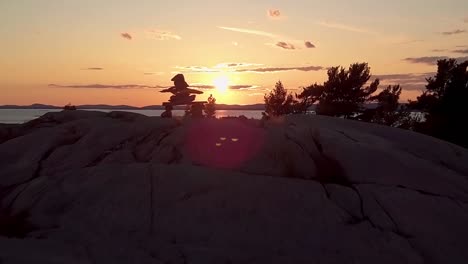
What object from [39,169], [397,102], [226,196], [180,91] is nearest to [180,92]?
[180,91]

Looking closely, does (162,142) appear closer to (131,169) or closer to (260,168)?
(131,169)

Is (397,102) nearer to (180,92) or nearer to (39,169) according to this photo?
(180,92)

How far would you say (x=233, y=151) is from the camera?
37.4ft

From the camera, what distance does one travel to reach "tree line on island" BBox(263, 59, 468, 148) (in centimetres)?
3747

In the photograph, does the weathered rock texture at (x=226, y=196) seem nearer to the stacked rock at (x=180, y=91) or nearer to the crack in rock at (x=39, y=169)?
the crack in rock at (x=39, y=169)

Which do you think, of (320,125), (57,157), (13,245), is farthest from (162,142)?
(320,125)

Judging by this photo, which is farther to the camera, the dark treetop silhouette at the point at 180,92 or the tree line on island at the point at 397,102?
the tree line on island at the point at 397,102

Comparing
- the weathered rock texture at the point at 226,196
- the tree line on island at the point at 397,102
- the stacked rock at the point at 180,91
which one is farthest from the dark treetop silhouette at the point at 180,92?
the tree line on island at the point at 397,102

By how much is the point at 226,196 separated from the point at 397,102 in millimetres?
54131

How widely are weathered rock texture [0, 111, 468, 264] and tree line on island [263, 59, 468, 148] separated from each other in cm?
2700

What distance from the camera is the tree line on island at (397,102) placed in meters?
37.5

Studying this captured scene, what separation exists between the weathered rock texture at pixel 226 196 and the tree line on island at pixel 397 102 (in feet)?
88.6

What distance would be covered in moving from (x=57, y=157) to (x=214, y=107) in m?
86.4

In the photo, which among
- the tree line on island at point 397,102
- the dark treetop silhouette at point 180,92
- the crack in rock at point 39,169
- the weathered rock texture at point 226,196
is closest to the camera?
the weathered rock texture at point 226,196
